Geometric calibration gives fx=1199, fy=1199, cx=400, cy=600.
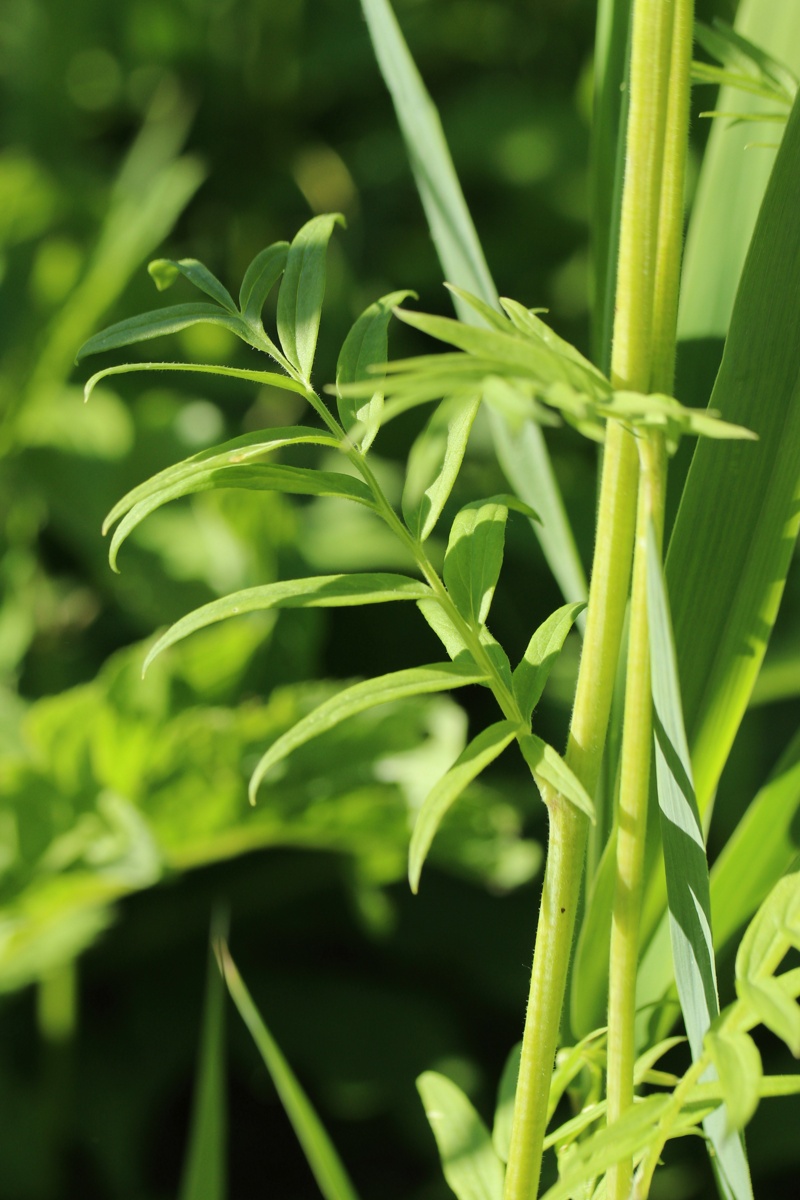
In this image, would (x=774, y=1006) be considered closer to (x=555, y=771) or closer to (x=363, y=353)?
(x=555, y=771)

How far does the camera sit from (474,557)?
0.29 metres

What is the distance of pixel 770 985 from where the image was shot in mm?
243

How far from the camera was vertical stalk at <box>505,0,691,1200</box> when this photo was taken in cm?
25

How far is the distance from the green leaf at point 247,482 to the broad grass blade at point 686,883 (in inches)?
3.0

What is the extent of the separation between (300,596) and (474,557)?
5 cm

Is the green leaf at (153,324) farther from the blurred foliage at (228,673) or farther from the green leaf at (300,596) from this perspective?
the blurred foliage at (228,673)

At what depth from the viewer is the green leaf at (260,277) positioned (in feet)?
0.99

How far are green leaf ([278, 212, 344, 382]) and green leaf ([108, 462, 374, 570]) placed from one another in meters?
0.03

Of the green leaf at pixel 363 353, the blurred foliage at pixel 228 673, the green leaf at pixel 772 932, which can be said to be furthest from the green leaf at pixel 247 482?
the blurred foliage at pixel 228 673

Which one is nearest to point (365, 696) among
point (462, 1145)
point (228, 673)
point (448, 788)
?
point (448, 788)

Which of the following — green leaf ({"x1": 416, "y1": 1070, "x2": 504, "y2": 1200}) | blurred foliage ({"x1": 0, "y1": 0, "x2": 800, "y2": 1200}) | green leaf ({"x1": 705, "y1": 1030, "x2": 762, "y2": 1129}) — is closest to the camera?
green leaf ({"x1": 705, "y1": 1030, "x2": 762, "y2": 1129})

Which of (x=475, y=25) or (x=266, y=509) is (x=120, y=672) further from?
(x=475, y=25)

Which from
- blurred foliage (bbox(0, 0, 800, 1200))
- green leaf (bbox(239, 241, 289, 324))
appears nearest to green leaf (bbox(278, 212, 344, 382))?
green leaf (bbox(239, 241, 289, 324))

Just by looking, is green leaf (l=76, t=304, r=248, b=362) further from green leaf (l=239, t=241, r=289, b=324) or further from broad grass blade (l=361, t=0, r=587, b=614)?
broad grass blade (l=361, t=0, r=587, b=614)
